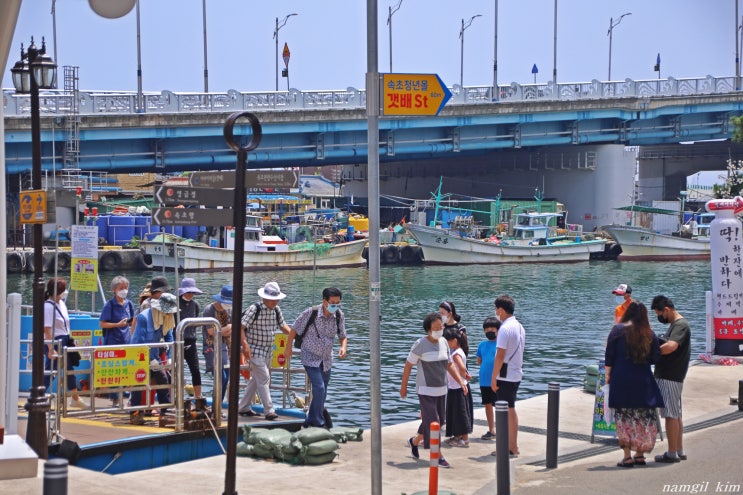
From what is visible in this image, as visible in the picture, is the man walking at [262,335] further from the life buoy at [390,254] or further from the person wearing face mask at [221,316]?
the life buoy at [390,254]

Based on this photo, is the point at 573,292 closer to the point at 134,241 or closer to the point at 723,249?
the point at 134,241

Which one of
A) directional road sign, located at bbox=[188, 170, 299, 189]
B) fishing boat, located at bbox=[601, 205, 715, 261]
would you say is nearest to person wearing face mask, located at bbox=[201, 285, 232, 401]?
directional road sign, located at bbox=[188, 170, 299, 189]

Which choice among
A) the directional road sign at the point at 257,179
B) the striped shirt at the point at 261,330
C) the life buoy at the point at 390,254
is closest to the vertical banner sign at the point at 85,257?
the striped shirt at the point at 261,330

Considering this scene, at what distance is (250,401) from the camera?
604 inches

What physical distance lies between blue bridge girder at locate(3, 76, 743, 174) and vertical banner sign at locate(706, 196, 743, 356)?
3467 cm

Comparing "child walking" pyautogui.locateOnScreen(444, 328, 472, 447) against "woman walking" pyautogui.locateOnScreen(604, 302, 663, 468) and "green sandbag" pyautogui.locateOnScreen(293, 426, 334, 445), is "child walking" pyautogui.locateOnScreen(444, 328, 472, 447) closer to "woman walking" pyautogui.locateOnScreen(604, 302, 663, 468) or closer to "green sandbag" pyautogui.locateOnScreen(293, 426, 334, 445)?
"green sandbag" pyautogui.locateOnScreen(293, 426, 334, 445)

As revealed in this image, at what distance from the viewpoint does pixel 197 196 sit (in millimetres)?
10227

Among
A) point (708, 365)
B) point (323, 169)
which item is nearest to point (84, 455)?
point (708, 365)

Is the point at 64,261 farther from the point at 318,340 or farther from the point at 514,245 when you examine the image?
the point at 318,340

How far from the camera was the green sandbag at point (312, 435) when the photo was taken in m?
13.0

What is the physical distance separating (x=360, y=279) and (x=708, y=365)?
40.8 m

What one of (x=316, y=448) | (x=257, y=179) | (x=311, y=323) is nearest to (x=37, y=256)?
(x=311, y=323)

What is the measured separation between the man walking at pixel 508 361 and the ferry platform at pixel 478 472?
57cm

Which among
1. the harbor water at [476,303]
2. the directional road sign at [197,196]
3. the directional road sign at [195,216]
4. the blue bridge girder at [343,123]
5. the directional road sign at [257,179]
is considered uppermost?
the blue bridge girder at [343,123]
